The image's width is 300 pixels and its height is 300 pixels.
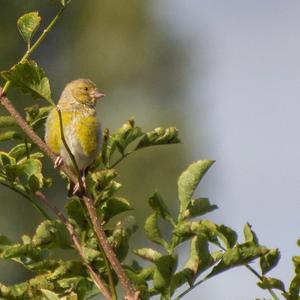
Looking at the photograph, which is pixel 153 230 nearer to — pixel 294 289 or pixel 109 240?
pixel 109 240

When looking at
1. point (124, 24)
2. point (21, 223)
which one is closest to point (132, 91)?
point (124, 24)

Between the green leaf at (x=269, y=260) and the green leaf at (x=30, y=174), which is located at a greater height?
the green leaf at (x=30, y=174)

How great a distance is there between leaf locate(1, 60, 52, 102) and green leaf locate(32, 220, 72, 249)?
0.17m

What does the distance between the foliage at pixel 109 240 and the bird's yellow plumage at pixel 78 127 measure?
0.82 metres

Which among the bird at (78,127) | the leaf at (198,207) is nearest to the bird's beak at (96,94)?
the bird at (78,127)

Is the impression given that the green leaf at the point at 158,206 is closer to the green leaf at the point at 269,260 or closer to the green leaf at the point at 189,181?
the green leaf at the point at 189,181

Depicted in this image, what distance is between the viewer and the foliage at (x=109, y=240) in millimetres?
1214

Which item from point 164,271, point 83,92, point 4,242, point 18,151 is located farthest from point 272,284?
point 83,92

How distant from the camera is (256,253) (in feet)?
3.93

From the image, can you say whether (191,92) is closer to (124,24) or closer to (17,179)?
(124,24)

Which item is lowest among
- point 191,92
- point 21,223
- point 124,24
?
point 21,223

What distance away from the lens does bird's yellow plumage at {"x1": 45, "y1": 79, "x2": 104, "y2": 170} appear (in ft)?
7.81

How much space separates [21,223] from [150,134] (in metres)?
14.9

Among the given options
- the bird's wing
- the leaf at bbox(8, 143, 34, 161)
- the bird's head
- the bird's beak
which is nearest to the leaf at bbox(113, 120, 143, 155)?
the leaf at bbox(8, 143, 34, 161)
